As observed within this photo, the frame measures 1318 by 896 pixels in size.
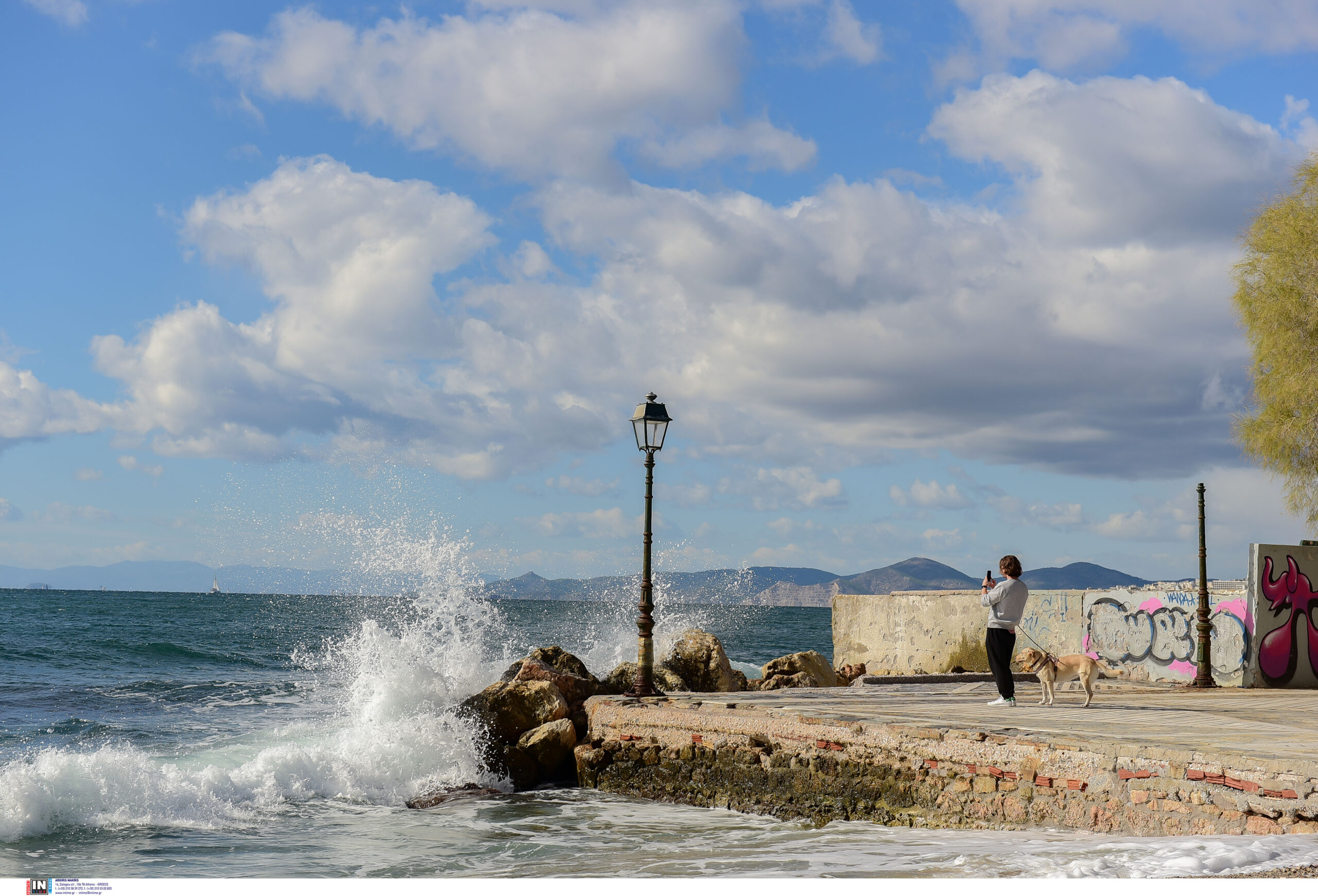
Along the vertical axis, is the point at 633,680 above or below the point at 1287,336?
below

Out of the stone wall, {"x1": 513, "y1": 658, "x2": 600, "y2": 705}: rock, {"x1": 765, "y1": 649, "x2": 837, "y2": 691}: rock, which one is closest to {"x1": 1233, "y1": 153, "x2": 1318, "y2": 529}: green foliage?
the stone wall

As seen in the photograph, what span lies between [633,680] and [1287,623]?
9322 millimetres

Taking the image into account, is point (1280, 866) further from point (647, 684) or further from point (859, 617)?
point (859, 617)

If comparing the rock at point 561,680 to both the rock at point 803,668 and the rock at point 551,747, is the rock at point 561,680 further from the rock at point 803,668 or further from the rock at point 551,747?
the rock at point 803,668

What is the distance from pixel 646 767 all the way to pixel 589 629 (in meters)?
44.7

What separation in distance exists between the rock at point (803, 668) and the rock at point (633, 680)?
5.63 ft

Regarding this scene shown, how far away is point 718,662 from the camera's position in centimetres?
1376

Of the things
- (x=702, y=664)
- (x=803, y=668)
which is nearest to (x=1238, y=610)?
(x=803, y=668)

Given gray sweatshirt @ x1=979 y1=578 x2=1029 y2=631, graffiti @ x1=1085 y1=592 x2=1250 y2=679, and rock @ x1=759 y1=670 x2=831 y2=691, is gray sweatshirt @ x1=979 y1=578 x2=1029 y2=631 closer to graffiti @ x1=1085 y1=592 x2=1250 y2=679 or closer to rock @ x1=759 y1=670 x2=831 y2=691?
rock @ x1=759 y1=670 x2=831 y2=691

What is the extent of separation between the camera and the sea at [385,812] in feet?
21.9

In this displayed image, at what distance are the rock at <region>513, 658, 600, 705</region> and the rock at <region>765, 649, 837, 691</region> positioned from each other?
3150 millimetres

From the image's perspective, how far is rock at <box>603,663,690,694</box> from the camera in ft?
43.4

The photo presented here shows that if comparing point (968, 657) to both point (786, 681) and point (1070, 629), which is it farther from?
point (786, 681)

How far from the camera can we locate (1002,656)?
996 cm
